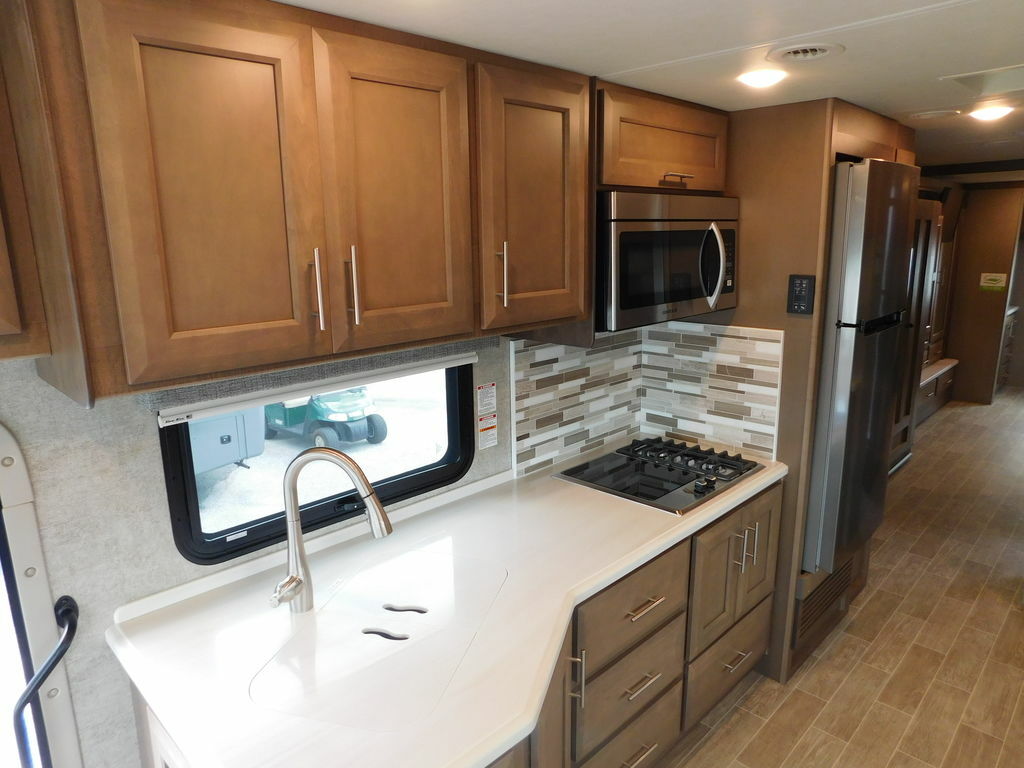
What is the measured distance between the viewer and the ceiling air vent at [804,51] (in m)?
1.59

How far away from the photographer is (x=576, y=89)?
1762mm

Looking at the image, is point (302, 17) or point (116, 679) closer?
point (302, 17)

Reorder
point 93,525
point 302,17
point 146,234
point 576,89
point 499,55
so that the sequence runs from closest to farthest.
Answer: point 146,234 < point 302,17 < point 93,525 < point 499,55 < point 576,89

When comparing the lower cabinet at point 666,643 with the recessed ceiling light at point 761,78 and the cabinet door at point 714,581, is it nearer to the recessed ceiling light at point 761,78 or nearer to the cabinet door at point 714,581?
the cabinet door at point 714,581

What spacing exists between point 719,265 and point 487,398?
0.93 metres

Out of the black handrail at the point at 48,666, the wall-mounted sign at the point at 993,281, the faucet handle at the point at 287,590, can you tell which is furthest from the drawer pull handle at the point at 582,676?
the wall-mounted sign at the point at 993,281

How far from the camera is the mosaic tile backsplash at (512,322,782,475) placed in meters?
2.34

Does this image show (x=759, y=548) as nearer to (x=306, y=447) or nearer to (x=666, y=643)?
(x=666, y=643)

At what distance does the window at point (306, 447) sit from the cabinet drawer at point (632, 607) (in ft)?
2.17

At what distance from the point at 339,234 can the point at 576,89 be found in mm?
856

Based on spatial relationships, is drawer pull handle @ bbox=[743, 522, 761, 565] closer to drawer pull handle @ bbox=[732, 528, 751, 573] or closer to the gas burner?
drawer pull handle @ bbox=[732, 528, 751, 573]

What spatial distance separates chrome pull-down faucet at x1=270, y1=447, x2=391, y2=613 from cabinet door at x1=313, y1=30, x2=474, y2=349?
0.27 metres

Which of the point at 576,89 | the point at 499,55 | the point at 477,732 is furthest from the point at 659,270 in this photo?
the point at 477,732

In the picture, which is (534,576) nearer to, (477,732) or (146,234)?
(477,732)
